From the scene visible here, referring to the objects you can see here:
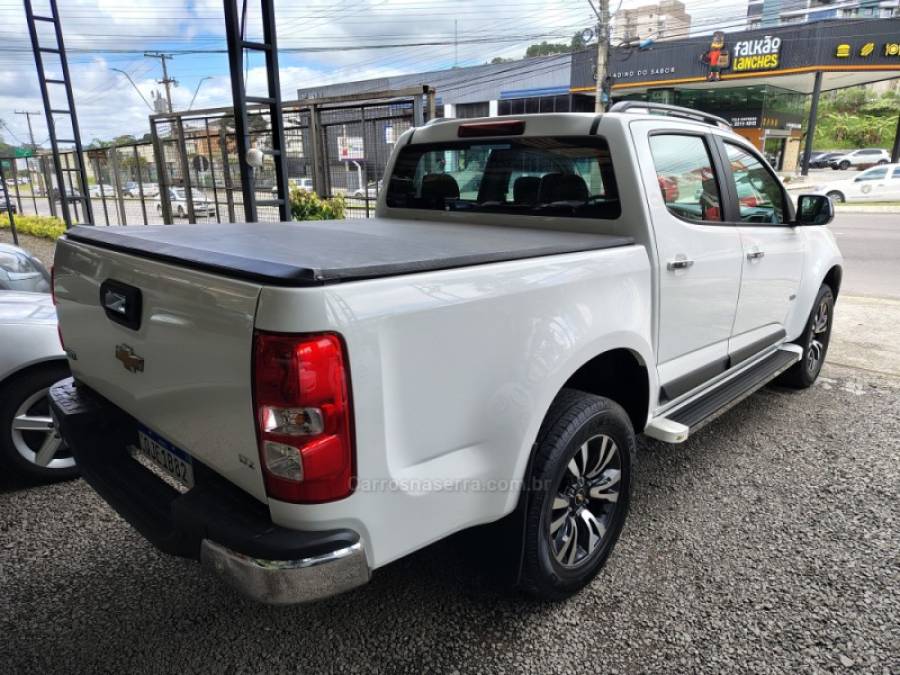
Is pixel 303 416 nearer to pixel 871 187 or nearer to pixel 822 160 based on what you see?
pixel 871 187

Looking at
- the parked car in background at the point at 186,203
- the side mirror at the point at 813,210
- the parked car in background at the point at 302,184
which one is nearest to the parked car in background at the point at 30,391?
the side mirror at the point at 813,210

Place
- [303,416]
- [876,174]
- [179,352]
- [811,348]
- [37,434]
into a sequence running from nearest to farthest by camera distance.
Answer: [303,416] → [179,352] → [37,434] → [811,348] → [876,174]

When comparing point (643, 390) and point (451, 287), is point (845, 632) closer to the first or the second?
point (643, 390)

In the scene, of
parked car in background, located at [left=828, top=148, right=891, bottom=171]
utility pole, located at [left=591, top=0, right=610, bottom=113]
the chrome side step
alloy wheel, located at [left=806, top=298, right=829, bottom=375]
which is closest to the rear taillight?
the chrome side step

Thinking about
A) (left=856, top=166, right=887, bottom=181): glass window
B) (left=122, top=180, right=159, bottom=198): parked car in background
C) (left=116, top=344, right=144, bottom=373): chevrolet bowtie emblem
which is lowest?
(left=856, top=166, right=887, bottom=181): glass window

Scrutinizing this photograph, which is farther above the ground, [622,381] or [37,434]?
[622,381]

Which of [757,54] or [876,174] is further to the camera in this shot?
[757,54]

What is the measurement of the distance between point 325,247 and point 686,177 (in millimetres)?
1960

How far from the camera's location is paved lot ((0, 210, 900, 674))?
229cm

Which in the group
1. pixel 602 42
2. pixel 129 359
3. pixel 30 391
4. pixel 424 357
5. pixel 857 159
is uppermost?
pixel 602 42

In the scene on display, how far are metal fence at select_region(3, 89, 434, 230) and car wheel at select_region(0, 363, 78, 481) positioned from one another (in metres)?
5.63

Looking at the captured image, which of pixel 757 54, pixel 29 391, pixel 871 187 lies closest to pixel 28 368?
pixel 29 391

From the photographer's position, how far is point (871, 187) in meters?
24.3

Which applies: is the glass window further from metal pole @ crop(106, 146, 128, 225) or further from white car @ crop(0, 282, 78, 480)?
white car @ crop(0, 282, 78, 480)
